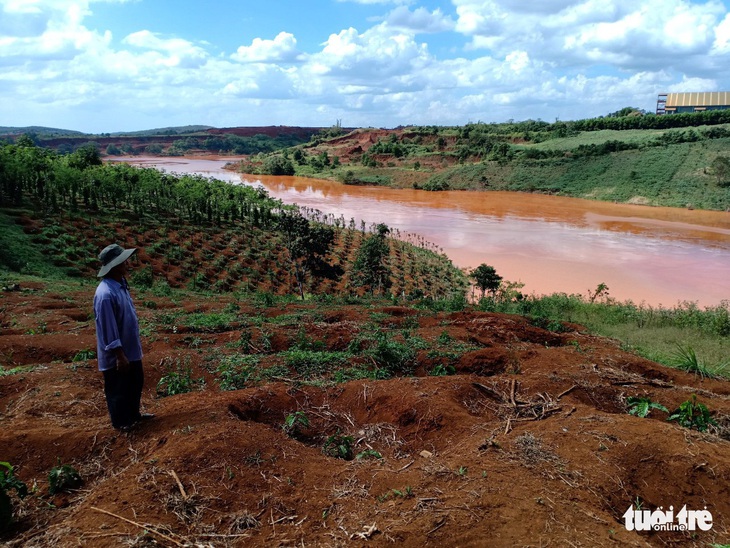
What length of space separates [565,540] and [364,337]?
14.3 ft

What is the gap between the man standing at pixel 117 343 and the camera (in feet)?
11.4

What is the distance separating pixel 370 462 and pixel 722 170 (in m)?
54.3

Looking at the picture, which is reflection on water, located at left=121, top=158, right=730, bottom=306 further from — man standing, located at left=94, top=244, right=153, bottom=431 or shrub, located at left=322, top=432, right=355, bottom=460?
man standing, located at left=94, top=244, right=153, bottom=431

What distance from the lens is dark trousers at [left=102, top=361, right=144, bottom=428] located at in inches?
138

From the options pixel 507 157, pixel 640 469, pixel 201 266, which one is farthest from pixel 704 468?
pixel 507 157

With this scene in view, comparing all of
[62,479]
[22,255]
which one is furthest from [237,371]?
[22,255]

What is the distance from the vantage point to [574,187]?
51.7 meters

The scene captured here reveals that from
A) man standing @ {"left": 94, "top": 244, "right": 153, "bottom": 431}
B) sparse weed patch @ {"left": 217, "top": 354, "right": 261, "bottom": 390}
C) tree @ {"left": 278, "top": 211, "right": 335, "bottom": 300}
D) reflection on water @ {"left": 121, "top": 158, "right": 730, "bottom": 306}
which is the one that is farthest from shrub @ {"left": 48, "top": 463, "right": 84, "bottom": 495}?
reflection on water @ {"left": 121, "top": 158, "right": 730, "bottom": 306}

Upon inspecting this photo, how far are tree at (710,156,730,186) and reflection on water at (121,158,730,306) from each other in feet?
18.2

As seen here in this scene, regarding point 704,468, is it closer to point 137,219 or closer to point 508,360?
point 508,360

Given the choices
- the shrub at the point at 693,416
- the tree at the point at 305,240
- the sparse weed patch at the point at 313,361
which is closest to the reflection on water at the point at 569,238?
the tree at the point at 305,240

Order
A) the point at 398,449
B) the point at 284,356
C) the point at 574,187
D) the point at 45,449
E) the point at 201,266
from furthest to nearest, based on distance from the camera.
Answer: the point at 574,187 → the point at 201,266 → the point at 284,356 → the point at 398,449 → the point at 45,449

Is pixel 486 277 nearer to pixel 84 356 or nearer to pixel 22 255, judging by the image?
pixel 84 356

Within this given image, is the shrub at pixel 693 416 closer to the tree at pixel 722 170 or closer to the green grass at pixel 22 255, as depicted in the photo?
the green grass at pixel 22 255
